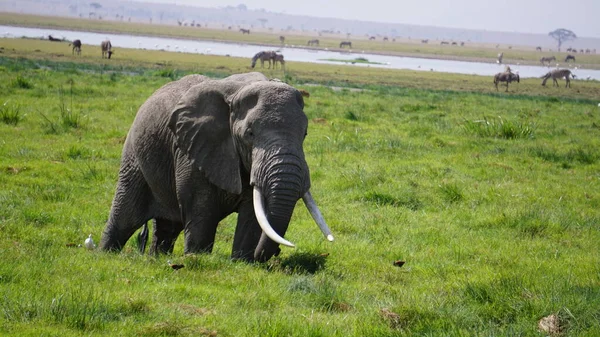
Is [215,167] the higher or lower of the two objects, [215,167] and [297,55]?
the higher

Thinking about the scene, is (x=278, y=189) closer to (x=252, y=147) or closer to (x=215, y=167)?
(x=252, y=147)

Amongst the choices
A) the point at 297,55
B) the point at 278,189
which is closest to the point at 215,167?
the point at 278,189

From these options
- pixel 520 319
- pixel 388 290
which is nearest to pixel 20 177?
pixel 388 290

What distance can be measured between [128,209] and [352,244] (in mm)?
2593

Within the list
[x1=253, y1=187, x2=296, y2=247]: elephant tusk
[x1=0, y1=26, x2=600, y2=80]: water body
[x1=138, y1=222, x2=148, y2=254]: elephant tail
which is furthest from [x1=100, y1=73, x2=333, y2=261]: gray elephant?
[x1=0, y1=26, x2=600, y2=80]: water body

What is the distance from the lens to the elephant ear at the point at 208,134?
25.4ft

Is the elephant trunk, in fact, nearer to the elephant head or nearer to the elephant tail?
the elephant head

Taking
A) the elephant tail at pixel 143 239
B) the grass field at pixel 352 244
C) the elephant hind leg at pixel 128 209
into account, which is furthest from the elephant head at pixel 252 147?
the elephant tail at pixel 143 239

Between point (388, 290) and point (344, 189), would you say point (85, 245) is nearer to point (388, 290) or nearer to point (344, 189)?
point (388, 290)

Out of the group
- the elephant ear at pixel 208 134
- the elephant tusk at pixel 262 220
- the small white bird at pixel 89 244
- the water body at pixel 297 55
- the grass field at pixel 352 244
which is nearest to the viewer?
the grass field at pixel 352 244

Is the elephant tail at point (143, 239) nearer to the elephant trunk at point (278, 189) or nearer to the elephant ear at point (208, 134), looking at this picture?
the elephant ear at point (208, 134)

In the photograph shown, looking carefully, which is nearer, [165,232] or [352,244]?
[165,232]

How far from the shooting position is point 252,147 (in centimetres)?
754

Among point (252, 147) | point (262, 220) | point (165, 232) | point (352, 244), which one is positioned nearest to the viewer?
point (262, 220)
